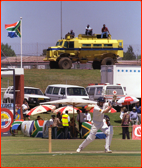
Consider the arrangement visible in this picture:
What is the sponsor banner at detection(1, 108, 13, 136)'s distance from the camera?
1883 cm

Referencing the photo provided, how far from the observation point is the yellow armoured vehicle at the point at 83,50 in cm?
3962

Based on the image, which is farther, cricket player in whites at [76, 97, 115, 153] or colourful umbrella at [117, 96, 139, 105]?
colourful umbrella at [117, 96, 139, 105]

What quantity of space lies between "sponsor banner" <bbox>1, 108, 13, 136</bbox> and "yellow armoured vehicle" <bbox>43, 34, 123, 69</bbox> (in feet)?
67.8

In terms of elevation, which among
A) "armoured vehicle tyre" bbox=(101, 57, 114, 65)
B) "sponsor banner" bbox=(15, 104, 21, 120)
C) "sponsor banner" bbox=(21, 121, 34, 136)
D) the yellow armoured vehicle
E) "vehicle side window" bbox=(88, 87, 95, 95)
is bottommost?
"sponsor banner" bbox=(21, 121, 34, 136)

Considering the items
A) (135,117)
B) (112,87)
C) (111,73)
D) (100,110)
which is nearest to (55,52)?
(111,73)

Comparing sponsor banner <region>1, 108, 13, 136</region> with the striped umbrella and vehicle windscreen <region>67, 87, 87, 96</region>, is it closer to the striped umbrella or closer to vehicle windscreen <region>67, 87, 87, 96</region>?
the striped umbrella

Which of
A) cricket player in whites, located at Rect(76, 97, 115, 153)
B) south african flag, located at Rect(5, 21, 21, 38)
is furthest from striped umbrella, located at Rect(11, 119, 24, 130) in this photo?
south african flag, located at Rect(5, 21, 21, 38)

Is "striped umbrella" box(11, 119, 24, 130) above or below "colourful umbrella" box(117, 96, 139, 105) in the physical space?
below

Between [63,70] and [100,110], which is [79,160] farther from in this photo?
[63,70]

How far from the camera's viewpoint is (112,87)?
83.9 ft

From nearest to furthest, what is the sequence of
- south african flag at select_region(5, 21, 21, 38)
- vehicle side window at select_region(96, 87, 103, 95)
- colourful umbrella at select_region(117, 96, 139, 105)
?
colourful umbrella at select_region(117, 96, 139, 105) < vehicle side window at select_region(96, 87, 103, 95) < south african flag at select_region(5, 21, 21, 38)

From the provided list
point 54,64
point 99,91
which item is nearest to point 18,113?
point 99,91

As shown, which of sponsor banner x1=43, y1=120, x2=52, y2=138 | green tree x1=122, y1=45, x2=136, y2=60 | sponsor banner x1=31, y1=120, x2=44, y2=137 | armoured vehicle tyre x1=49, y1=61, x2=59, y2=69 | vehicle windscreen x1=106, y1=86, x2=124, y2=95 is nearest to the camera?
sponsor banner x1=43, y1=120, x2=52, y2=138

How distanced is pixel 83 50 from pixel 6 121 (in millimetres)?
22311
